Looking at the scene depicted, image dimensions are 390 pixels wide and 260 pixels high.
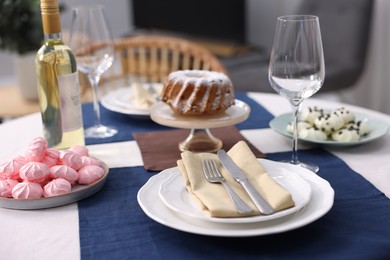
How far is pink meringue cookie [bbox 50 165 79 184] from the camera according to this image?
0.92 m

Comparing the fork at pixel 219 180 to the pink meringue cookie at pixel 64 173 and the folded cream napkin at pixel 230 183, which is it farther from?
the pink meringue cookie at pixel 64 173

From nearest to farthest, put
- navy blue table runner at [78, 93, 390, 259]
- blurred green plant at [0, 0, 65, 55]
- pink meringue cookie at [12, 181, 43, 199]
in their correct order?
navy blue table runner at [78, 93, 390, 259]
pink meringue cookie at [12, 181, 43, 199]
blurred green plant at [0, 0, 65, 55]

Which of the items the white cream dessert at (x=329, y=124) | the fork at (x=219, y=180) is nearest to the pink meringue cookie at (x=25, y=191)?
the fork at (x=219, y=180)

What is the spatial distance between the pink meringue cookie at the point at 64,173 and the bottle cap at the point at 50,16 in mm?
296

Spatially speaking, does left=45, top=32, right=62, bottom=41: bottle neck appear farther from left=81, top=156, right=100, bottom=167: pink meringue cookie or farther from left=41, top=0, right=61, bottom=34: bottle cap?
left=81, top=156, right=100, bottom=167: pink meringue cookie

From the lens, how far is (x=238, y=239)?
79cm

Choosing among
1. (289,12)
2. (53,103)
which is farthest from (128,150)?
(289,12)

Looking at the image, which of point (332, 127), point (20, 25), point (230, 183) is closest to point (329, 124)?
point (332, 127)

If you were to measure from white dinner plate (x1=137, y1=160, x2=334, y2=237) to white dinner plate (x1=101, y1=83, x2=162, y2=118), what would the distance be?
493 mm

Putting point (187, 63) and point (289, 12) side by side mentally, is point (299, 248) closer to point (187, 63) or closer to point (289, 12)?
point (187, 63)

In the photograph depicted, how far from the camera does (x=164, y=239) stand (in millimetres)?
794

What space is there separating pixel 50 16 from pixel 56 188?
0.35 m

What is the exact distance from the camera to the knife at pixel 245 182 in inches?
31.2

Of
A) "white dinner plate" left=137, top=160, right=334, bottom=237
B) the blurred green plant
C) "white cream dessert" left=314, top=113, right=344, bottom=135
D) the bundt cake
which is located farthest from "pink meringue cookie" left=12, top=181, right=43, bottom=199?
the blurred green plant
